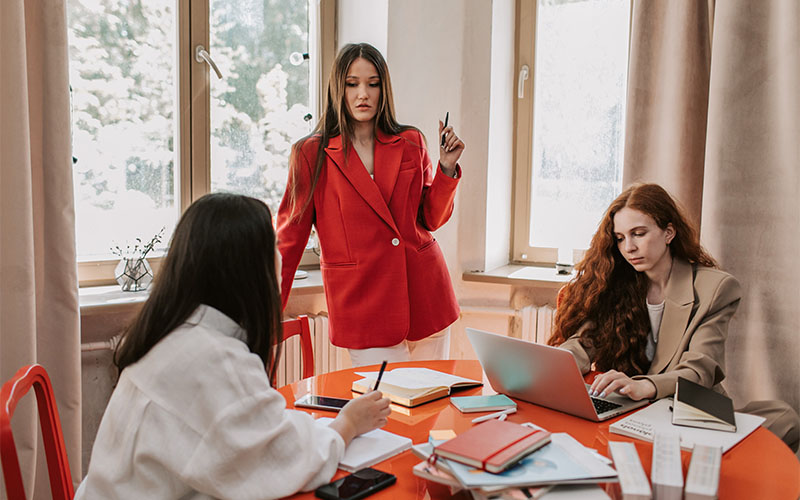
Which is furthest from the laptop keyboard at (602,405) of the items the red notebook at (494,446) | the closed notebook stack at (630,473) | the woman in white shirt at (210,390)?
the woman in white shirt at (210,390)

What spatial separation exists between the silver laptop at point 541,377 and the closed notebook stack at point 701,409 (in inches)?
3.8

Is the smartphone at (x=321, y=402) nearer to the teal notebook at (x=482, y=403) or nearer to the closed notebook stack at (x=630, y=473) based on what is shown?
the teal notebook at (x=482, y=403)

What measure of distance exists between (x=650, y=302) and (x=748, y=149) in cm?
85

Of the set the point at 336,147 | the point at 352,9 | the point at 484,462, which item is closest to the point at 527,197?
the point at 352,9

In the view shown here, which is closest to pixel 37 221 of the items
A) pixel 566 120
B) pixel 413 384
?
pixel 413 384

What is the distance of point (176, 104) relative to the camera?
2715 millimetres

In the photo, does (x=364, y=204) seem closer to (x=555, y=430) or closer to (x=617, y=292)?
(x=617, y=292)

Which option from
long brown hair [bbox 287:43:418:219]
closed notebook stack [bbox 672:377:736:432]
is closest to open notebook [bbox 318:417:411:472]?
closed notebook stack [bbox 672:377:736:432]

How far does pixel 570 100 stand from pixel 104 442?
264 centimetres

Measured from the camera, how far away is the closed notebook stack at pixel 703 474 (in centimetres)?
96

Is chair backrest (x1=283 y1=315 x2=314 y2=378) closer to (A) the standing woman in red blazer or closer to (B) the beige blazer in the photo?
(A) the standing woman in red blazer

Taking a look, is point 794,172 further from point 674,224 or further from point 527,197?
point 527,197

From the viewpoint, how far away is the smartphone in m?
1.40

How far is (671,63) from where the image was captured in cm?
252
